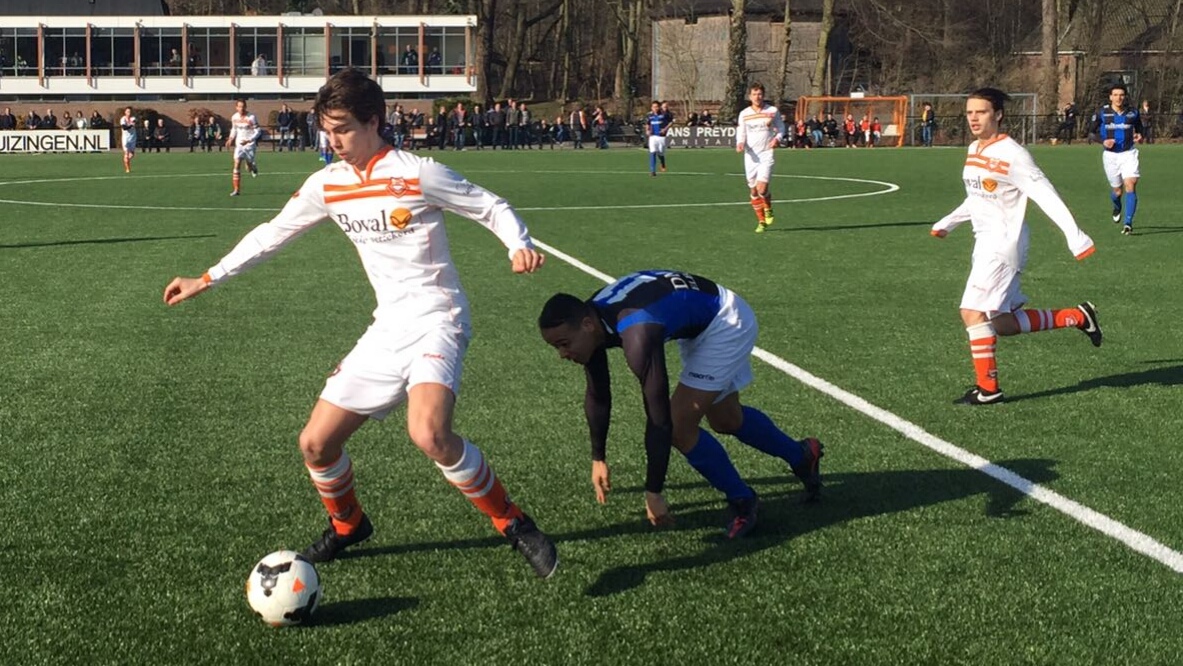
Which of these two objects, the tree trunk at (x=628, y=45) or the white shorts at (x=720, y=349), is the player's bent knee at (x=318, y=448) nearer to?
the white shorts at (x=720, y=349)

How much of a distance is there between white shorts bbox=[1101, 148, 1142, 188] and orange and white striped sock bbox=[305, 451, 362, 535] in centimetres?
1792

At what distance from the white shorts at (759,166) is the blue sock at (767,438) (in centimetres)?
1516

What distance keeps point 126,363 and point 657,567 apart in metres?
5.95

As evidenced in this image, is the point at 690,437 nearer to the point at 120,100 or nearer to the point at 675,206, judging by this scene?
the point at 675,206

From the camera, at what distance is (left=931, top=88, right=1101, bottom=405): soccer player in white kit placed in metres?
9.49

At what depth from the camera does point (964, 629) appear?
16.8 ft

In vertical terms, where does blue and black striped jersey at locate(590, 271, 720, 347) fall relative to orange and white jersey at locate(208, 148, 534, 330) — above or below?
below

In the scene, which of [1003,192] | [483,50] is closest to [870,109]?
Result: [483,50]

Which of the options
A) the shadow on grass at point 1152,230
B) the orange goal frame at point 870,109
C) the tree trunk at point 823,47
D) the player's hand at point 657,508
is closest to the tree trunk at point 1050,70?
the orange goal frame at point 870,109

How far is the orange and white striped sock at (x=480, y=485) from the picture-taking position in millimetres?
5531

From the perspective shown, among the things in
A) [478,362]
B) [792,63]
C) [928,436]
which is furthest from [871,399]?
[792,63]

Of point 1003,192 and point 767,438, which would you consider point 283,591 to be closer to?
point 767,438

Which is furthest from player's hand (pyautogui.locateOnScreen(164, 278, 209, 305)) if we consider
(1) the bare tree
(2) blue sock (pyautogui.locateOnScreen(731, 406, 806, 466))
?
(1) the bare tree

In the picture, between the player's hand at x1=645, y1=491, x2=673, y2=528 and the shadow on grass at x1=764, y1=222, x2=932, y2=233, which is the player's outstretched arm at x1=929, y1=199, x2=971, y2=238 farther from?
the shadow on grass at x1=764, y1=222, x2=932, y2=233
